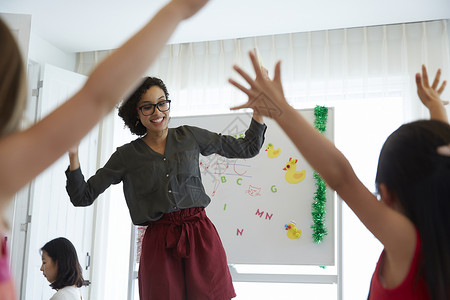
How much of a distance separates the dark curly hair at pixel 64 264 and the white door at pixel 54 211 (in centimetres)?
81

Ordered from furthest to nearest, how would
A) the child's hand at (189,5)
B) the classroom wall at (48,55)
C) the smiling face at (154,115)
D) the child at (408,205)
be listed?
the classroom wall at (48,55), the smiling face at (154,115), the child at (408,205), the child's hand at (189,5)

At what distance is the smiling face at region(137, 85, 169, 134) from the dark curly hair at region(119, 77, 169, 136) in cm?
2

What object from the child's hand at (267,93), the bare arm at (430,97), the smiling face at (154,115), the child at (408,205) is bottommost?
the child at (408,205)

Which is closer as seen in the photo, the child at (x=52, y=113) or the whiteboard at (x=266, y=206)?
the child at (x=52, y=113)

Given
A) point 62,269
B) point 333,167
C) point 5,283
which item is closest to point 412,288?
point 333,167

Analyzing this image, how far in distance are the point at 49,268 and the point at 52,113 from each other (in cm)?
255

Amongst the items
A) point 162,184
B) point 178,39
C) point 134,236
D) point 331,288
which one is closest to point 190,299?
point 162,184

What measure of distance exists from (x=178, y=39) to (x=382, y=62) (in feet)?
5.89

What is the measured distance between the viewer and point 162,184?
1.85 m

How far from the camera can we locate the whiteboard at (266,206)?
3.42 metres

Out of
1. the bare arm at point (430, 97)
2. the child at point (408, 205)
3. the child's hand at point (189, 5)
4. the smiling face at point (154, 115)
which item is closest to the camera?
the child's hand at point (189, 5)

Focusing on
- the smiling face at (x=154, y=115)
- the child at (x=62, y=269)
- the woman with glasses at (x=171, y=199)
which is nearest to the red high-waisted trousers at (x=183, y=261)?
the woman with glasses at (x=171, y=199)

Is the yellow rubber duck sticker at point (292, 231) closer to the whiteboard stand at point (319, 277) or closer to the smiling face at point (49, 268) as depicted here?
the whiteboard stand at point (319, 277)

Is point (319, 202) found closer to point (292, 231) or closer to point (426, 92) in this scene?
point (292, 231)
